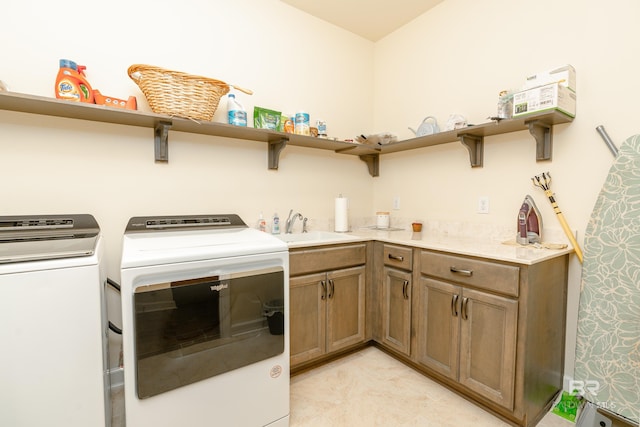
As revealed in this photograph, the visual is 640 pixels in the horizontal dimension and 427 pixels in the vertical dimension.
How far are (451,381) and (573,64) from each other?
1.95 metres

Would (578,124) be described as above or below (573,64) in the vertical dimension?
below

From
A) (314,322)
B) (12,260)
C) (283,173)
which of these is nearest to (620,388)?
(314,322)

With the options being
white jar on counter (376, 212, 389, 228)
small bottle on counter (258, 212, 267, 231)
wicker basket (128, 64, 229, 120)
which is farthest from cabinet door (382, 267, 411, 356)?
wicker basket (128, 64, 229, 120)

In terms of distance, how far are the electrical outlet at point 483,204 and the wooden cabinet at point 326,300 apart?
868 millimetres

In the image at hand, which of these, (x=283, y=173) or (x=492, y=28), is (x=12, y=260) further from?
(x=492, y=28)

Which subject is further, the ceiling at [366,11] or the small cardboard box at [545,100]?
the ceiling at [366,11]

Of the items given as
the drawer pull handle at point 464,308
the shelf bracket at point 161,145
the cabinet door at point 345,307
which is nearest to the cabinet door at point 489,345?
the drawer pull handle at point 464,308

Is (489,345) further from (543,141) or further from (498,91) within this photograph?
(498,91)

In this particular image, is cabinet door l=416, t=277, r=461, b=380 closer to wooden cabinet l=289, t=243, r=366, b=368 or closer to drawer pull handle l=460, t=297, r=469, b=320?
drawer pull handle l=460, t=297, r=469, b=320

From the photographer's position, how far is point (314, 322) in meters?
1.94

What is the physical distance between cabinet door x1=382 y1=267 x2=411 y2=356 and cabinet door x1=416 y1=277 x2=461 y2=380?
0.09 metres

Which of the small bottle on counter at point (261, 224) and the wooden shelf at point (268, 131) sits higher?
the wooden shelf at point (268, 131)

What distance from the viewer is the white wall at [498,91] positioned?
160 centimetres

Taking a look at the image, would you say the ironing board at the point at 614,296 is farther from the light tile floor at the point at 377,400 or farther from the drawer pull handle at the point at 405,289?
the drawer pull handle at the point at 405,289
